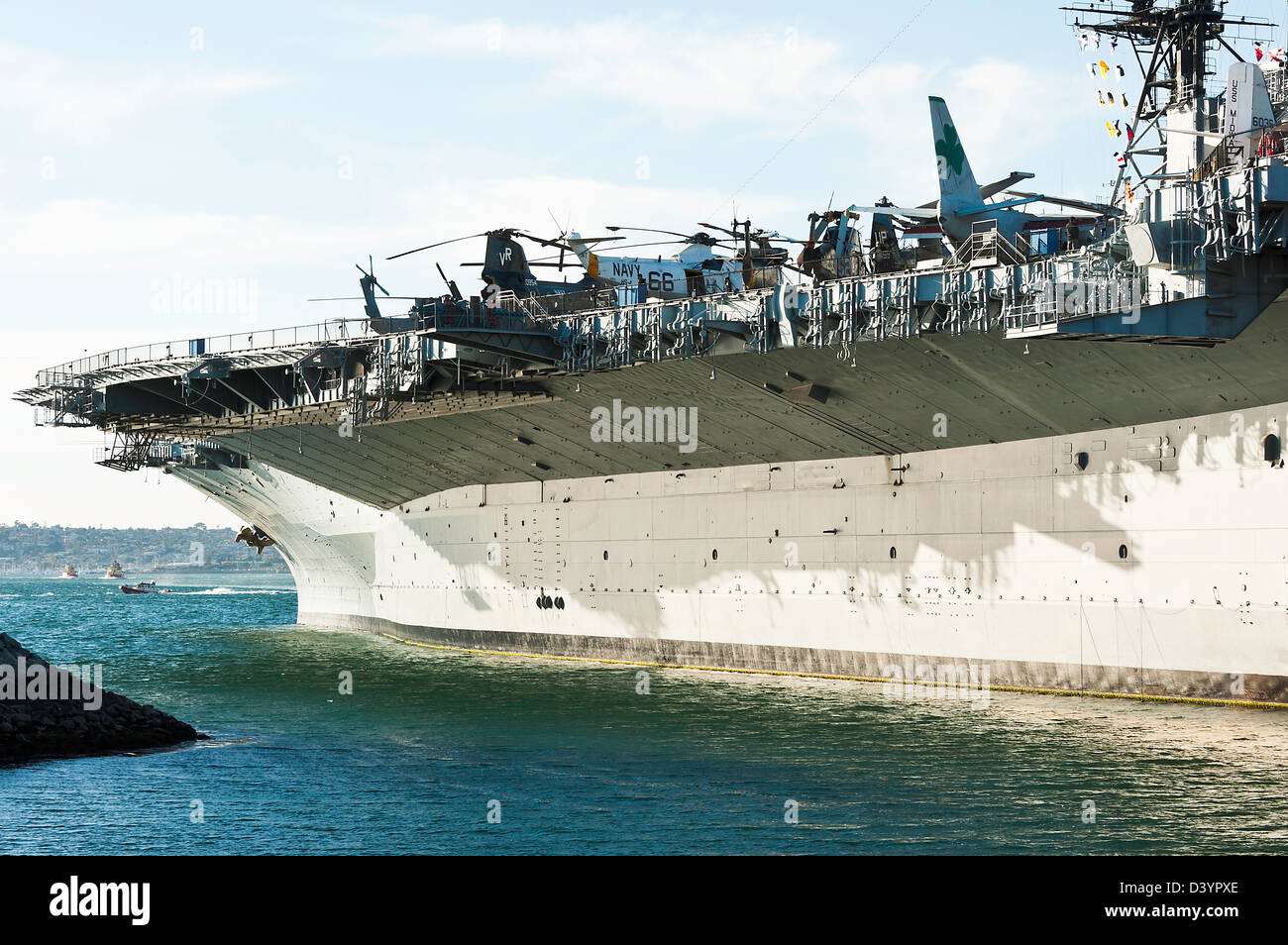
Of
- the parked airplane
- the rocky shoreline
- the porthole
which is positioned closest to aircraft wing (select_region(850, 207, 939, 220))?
the parked airplane

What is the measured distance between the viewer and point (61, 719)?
20719 millimetres

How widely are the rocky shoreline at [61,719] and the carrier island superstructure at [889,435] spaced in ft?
31.0

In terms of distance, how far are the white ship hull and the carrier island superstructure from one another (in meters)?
0.07

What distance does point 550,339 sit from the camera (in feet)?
91.0

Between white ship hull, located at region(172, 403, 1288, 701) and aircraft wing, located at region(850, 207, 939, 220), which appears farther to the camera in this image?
aircraft wing, located at region(850, 207, 939, 220)

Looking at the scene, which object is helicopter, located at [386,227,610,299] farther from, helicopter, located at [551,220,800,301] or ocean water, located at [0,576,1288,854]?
ocean water, located at [0,576,1288,854]

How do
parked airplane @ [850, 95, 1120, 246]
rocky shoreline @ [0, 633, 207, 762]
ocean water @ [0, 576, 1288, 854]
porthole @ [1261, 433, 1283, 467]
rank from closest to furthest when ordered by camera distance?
ocean water @ [0, 576, 1288, 854], rocky shoreline @ [0, 633, 207, 762], porthole @ [1261, 433, 1283, 467], parked airplane @ [850, 95, 1120, 246]

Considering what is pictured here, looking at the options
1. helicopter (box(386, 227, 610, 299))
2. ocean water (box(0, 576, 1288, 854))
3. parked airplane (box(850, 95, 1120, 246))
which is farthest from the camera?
helicopter (box(386, 227, 610, 299))

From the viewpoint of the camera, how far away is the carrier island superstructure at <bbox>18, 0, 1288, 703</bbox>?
825 inches

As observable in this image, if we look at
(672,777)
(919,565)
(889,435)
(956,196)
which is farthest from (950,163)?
(672,777)

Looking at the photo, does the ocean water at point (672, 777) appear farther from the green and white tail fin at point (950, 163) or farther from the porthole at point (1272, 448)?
the green and white tail fin at point (950, 163)
